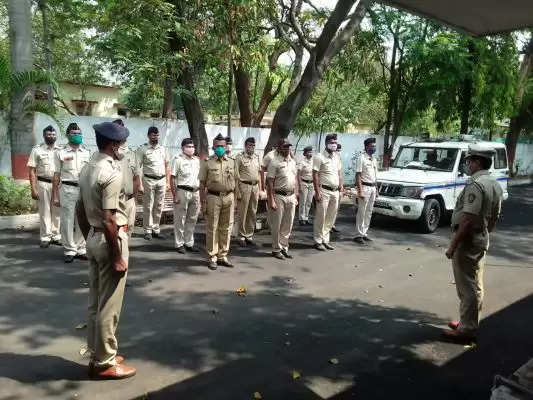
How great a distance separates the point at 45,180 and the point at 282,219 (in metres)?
3.57

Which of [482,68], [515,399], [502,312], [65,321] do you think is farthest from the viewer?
[482,68]

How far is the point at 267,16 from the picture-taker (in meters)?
10.5

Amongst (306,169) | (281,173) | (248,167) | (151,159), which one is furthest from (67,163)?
(306,169)

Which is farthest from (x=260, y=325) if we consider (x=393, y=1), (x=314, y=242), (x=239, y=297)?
(x=314, y=242)

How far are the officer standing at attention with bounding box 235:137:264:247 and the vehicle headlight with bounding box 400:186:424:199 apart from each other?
9.75 feet

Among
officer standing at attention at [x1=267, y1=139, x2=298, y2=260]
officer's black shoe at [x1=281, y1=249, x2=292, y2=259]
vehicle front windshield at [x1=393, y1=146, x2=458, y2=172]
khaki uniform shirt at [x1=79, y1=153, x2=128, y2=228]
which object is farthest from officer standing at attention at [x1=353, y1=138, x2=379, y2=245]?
khaki uniform shirt at [x1=79, y1=153, x2=128, y2=228]

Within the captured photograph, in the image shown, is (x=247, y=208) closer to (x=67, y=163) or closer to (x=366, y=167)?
A: (x=366, y=167)

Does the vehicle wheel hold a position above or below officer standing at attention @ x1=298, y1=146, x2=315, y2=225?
below

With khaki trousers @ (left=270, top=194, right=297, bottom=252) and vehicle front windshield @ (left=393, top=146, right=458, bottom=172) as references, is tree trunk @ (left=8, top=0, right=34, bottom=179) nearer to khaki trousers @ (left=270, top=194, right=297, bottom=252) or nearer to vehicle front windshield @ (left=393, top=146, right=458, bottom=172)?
khaki trousers @ (left=270, top=194, right=297, bottom=252)

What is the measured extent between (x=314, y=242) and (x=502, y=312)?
3.42 m

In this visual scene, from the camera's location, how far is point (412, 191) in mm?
9062

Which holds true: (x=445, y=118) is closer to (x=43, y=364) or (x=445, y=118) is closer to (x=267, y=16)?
(x=267, y=16)

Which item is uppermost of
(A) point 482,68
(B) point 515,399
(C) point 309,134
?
(A) point 482,68

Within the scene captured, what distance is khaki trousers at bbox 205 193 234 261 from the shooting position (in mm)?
6457
